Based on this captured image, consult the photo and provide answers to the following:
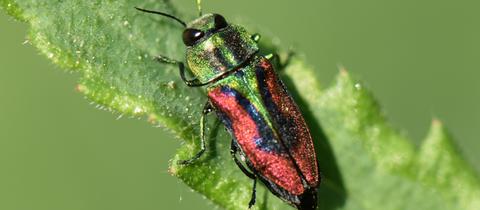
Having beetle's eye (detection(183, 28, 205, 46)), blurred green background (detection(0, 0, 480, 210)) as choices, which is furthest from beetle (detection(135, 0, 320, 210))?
blurred green background (detection(0, 0, 480, 210))

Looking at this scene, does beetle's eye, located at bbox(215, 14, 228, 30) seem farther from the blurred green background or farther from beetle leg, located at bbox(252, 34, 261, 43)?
the blurred green background

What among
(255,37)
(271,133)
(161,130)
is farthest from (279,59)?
(161,130)

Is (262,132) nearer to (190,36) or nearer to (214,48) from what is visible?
(214,48)

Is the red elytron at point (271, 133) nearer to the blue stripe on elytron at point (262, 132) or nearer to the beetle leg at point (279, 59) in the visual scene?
the blue stripe on elytron at point (262, 132)

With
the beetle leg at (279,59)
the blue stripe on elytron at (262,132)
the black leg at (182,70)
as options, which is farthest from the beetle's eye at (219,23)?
the blue stripe on elytron at (262,132)

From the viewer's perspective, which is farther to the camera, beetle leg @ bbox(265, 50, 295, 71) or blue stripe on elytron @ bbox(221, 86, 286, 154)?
beetle leg @ bbox(265, 50, 295, 71)

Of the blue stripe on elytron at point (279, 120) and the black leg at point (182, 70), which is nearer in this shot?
the black leg at point (182, 70)
